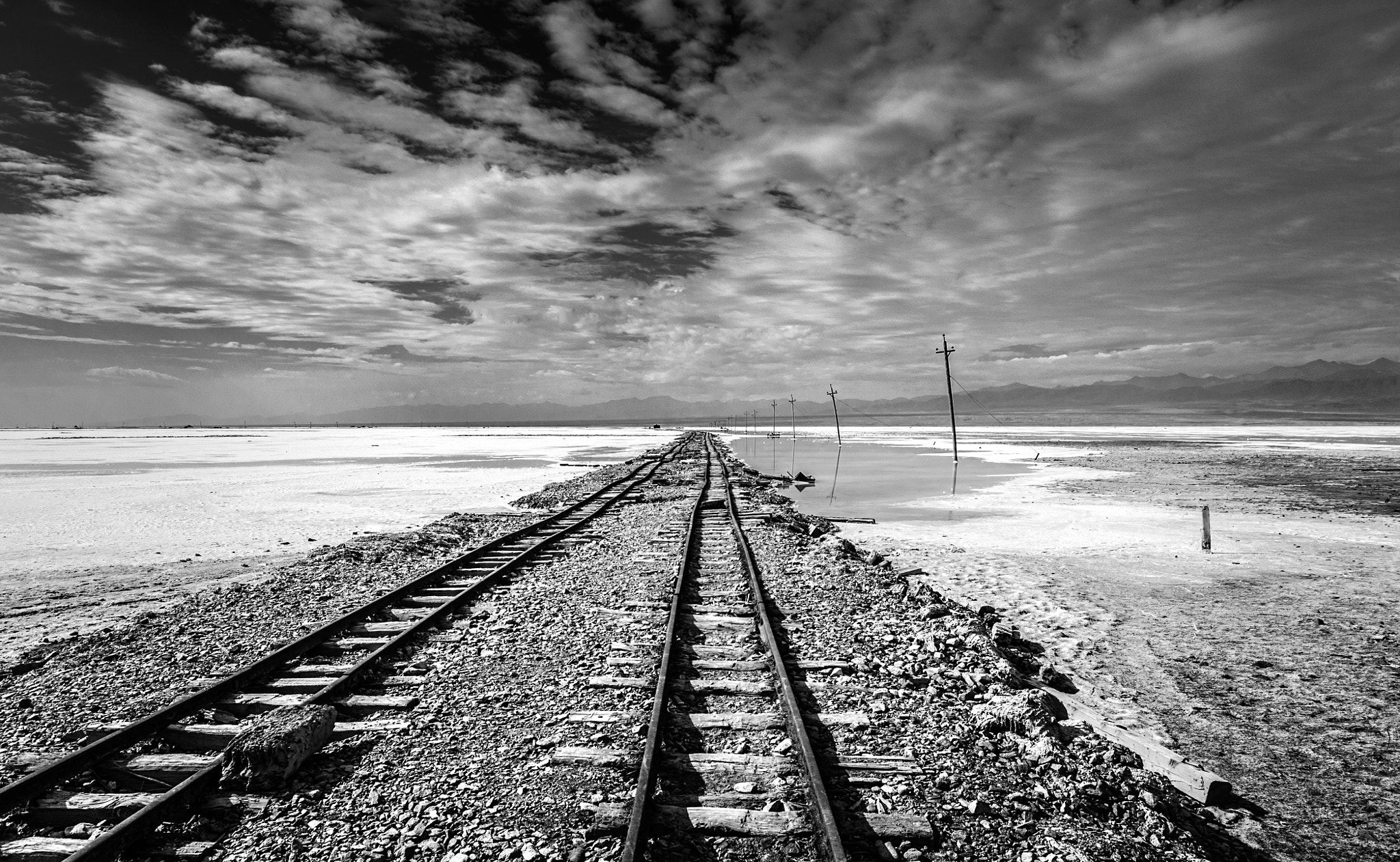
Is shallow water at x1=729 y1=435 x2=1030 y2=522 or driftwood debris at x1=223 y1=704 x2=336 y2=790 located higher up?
driftwood debris at x1=223 y1=704 x2=336 y2=790

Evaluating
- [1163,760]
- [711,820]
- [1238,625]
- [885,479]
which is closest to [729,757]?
[711,820]

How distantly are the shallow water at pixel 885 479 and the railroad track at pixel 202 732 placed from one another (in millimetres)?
14507

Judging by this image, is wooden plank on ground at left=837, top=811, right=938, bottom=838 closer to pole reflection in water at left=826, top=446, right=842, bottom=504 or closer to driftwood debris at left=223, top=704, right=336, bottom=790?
driftwood debris at left=223, top=704, right=336, bottom=790

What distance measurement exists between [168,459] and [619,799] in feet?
194

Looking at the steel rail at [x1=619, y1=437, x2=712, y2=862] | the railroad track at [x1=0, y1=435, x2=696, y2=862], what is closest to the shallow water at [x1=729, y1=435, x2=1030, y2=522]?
the steel rail at [x1=619, y1=437, x2=712, y2=862]

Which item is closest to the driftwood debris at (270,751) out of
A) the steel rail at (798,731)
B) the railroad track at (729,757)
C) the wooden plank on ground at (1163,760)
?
the railroad track at (729,757)

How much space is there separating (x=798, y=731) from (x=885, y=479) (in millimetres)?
29122

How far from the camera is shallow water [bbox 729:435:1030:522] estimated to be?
72.3ft

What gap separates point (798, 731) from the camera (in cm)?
538

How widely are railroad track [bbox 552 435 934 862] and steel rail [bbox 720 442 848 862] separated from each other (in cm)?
1

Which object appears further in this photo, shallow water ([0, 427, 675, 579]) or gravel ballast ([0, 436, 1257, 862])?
shallow water ([0, 427, 675, 579])

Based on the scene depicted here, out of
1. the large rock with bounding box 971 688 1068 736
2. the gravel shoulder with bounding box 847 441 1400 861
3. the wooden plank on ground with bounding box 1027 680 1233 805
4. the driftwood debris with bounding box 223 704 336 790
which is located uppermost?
the driftwood debris with bounding box 223 704 336 790

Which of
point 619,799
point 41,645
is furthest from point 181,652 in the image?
point 619,799

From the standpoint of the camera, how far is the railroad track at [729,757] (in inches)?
170
